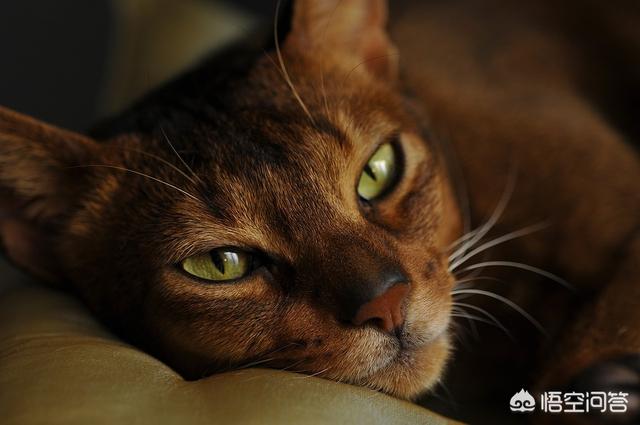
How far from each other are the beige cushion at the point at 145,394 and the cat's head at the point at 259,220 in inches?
3.8

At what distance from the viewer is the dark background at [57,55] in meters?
2.87

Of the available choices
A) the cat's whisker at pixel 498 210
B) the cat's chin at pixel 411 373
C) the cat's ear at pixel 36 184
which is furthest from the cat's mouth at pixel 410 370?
the cat's ear at pixel 36 184

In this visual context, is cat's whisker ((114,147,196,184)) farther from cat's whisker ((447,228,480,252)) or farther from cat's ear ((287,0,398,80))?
cat's whisker ((447,228,480,252))

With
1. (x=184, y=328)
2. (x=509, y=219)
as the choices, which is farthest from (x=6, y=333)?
(x=509, y=219)

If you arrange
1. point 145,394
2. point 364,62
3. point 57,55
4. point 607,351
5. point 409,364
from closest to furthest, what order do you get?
1. point 145,394
2. point 409,364
3. point 607,351
4. point 364,62
5. point 57,55

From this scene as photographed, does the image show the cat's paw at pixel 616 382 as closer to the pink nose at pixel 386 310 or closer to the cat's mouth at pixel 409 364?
the cat's mouth at pixel 409 364

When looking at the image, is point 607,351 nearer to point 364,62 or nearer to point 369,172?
point 369,172

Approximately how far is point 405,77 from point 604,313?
0.74 metres

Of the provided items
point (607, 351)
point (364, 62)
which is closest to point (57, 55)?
point (364, 62)

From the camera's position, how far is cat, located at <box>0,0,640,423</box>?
1.18 metres

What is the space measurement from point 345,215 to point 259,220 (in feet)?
0.48

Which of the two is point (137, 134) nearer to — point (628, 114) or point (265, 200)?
point (265, 200)

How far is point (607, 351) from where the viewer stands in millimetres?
1324

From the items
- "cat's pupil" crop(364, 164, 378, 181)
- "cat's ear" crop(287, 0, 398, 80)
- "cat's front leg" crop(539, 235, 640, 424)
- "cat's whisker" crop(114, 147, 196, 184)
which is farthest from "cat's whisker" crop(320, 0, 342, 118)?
"cat's front leg" crop(539, 235, 640, 424)
